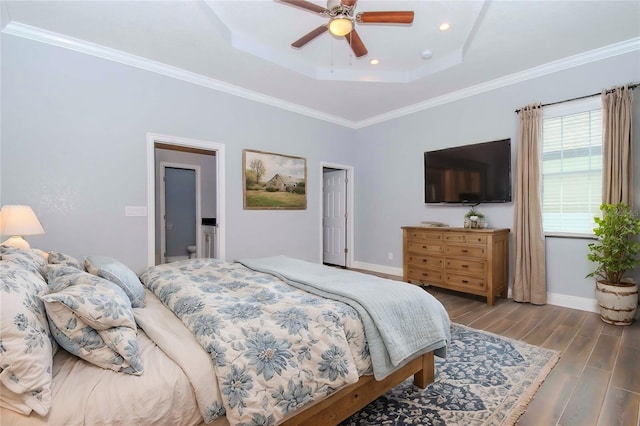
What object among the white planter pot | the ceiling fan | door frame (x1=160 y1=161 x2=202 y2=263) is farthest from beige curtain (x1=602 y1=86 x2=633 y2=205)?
door frame (x1=160 y1=161 x2=202 y2=263)

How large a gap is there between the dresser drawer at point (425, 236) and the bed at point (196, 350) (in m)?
2.27

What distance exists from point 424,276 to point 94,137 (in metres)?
4.29

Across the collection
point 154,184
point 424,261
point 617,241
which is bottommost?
point 424,261

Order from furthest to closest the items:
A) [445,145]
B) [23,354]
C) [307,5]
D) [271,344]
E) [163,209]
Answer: [163,209] < [445,145] < [307,5] < [271,344] < [23,354]

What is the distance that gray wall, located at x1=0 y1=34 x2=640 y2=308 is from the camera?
2787 millimetres

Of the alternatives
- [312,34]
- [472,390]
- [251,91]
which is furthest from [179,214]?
[472,390]

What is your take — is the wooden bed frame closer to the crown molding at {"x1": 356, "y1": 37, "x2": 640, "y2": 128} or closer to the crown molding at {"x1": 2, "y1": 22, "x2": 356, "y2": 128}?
the crown molding at {"x1": 356, "y1": 37, "x2": 640, "y2": 128}

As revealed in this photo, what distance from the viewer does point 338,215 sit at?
5.91 meters

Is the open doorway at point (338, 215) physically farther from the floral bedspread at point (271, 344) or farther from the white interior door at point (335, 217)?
the floral bedspread at point (271, 344)

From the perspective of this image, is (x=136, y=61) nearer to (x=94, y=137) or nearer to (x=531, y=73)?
(x=94, y=137)

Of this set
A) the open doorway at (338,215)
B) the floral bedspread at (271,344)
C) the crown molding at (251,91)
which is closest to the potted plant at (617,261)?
the crown molding at (251,91)

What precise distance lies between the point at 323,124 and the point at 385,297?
402cm

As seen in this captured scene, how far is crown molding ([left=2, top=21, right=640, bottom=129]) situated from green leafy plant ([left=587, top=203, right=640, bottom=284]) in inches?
65.0

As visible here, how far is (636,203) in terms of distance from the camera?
298 cm
